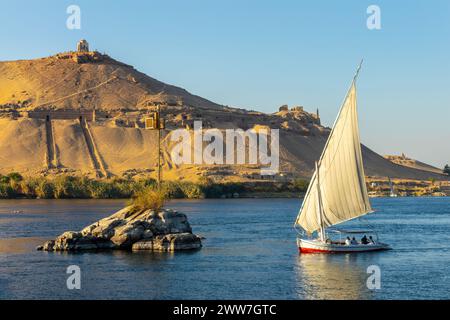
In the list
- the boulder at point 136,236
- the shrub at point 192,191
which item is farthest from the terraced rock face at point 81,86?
the boulder at point 136,236

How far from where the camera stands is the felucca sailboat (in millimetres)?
36062

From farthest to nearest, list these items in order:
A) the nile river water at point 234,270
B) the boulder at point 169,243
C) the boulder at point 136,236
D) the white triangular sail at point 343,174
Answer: the boulder at point 136,236, the boulder at point 169,243, the white triangular sail at point 343,174, the nile river water at point 234,270

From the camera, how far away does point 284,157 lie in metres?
121

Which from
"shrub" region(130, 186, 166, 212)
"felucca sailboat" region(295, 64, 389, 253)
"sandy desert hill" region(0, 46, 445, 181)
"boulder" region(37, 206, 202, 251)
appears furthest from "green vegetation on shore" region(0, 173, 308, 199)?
"felucca sailboat" region(295, 64, 389, 253)

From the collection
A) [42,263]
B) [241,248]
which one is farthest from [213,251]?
[42,263]

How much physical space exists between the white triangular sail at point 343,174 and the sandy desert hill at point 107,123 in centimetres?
6343

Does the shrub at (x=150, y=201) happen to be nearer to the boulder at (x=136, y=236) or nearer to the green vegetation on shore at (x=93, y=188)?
the boulder at (x=136, y=236)

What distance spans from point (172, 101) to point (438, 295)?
384ft

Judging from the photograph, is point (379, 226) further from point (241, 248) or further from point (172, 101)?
point (172, 101)

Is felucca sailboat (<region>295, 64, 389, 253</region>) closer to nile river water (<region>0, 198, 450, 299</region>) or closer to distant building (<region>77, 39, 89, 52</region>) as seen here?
nile river water (<region>0, 198, 450, 299</region>)

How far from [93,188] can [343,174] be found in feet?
194

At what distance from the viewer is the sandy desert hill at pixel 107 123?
353ft

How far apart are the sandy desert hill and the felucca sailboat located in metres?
63.2

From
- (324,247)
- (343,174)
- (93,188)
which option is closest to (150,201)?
(324,247)
